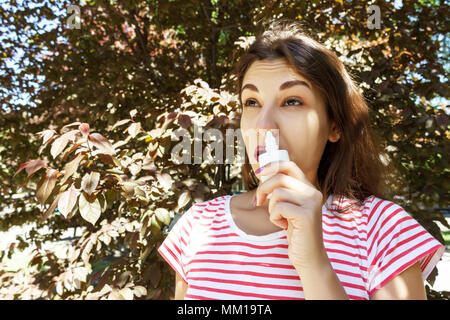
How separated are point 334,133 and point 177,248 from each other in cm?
72

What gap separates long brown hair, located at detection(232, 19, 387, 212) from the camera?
1.11 metres

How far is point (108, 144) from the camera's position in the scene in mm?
1526

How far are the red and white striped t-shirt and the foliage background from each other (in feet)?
1.72

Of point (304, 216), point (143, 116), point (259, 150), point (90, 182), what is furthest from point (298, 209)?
point (143, 116)

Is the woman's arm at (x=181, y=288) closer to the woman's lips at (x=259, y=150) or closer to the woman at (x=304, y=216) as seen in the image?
the woman at (x=304, y=216)

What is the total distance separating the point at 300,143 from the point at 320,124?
122 millimetres

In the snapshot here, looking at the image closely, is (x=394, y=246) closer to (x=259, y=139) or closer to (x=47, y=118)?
(x=259, y=139)

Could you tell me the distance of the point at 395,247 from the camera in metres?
0.86

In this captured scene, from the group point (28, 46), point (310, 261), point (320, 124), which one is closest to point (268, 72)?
point (320, 124)

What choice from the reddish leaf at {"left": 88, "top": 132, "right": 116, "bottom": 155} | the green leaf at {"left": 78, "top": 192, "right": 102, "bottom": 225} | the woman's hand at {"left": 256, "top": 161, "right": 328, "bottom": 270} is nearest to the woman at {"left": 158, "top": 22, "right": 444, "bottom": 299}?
the woman's hand at {"left": 256, "top": 161, "right": 328, "bottom": 270}

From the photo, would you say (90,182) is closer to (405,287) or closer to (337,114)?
(337,114)

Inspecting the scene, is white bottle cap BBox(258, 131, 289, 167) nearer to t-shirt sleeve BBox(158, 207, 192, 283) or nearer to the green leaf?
t-shirt sleeve BBox(158, 207, 192, 283)

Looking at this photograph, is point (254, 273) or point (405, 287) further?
point (254, 273)

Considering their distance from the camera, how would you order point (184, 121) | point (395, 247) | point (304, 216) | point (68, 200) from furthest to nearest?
point (184, 121) < point (68, 200) < point (395, 247) < point (304, 216)
